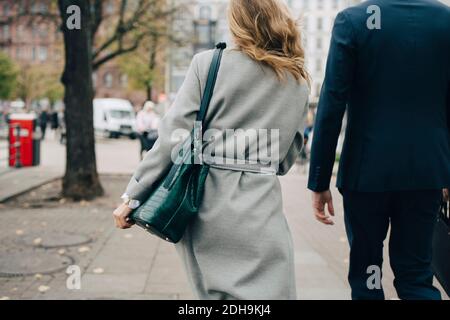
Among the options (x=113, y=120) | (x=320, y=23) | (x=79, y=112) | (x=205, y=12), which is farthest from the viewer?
(x=320, y=23)

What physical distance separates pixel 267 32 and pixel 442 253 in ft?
5.05

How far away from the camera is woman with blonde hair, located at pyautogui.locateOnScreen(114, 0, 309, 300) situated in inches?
92.5

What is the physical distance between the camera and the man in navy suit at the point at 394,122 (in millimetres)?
2686

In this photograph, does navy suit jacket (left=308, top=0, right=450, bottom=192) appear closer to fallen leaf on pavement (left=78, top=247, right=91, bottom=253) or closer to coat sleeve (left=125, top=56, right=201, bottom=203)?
coat sleeve (left=125, top=56, right=201, bottom=203)

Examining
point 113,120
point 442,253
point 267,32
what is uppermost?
point 267,32

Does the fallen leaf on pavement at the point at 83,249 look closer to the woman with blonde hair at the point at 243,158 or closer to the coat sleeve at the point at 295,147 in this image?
the woman with blonde hair at the point at 243,158

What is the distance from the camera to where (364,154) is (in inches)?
108

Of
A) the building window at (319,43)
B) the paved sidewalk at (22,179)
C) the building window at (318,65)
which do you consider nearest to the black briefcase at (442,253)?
the paved sidewalk at (22,179)

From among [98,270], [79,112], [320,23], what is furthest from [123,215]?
[320,23]

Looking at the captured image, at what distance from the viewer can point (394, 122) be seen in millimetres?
2684

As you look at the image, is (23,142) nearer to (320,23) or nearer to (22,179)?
(22,179)

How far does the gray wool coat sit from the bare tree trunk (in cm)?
734
